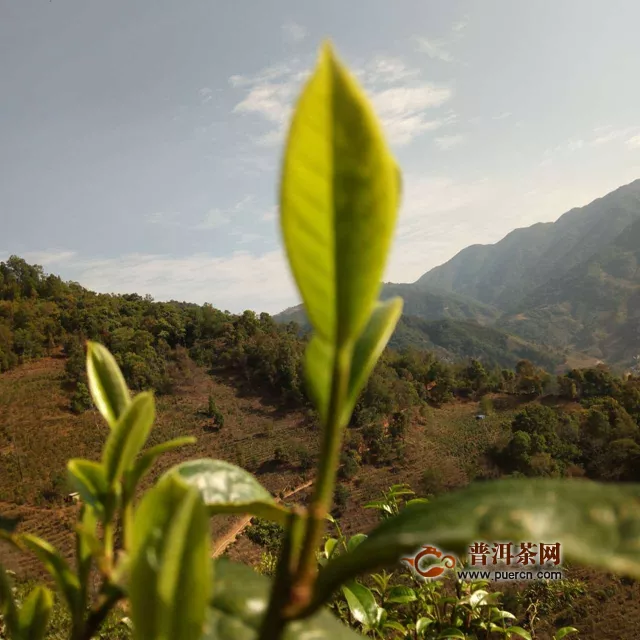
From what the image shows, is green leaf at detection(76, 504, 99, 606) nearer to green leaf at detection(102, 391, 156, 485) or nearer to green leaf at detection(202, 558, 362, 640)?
green leaf at detection(102, 391, 156, 485)

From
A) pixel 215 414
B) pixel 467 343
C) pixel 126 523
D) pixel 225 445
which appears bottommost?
pixel 467 343

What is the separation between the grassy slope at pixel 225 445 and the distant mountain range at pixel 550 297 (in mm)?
58642

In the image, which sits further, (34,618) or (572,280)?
(572,280)

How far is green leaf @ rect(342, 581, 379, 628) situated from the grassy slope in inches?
521

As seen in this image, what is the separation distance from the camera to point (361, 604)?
4.01 feet

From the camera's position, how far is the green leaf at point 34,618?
58 centimetres

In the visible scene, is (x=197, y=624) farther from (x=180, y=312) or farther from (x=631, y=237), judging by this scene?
(x=631, y=237)

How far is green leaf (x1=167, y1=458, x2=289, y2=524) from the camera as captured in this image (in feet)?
1.61

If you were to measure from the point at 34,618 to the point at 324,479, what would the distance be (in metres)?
0.52

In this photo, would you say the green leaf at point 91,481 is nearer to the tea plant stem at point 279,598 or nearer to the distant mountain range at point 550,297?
the tea plant stem at point 279,598

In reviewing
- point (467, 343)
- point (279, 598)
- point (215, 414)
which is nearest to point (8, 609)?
point (279, 598)

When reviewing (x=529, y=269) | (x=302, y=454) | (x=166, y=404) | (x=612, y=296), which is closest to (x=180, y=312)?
(x=166, y=404)

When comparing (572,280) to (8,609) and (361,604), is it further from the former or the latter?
(8,609)

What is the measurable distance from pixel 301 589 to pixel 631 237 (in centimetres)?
13941
